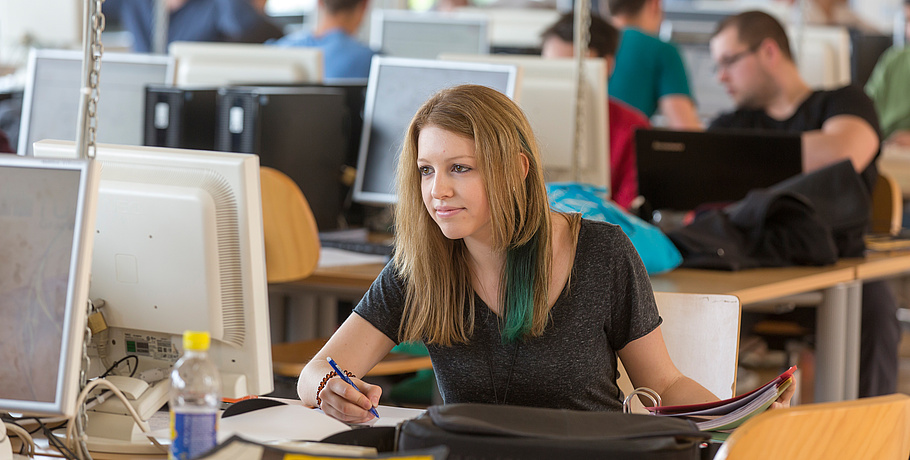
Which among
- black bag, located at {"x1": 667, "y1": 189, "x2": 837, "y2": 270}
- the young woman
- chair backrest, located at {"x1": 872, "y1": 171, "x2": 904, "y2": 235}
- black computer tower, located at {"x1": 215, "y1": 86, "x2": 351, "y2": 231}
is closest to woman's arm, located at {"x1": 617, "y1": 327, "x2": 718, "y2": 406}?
the young woman

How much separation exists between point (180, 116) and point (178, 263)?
1.62m

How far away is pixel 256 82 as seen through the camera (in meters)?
3.27

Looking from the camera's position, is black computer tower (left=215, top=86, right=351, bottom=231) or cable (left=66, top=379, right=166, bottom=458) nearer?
cable (left=66, top=379, right=166, bottom=458)

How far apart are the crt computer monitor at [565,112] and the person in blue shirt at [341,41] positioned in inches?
51.6

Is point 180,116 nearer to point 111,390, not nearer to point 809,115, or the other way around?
point 111,390

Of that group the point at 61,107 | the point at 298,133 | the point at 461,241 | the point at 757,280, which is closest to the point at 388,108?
the point at 298,133

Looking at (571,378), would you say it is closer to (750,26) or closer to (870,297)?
(870,297)

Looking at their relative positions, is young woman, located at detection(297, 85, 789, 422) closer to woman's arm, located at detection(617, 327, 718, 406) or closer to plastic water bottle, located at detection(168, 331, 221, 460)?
woman's arm, located at detection(617, 327, 718, 406)

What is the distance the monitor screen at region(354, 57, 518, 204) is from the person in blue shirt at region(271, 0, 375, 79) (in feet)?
4.07

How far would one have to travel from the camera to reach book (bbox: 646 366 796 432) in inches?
51.9

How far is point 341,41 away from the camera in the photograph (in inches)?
167

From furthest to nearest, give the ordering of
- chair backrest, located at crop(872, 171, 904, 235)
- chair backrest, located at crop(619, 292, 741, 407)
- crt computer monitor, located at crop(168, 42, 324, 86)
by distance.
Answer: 1. crt computer monitor, located at crop(168, 42, 324, 86)
2. chair backrest, located at crop(872, 171, 904, 235)
3. chair backrest, located at crop(619, 292, 741, 407)

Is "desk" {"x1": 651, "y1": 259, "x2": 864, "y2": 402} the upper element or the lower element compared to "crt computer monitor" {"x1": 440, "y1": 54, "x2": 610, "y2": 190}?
lower

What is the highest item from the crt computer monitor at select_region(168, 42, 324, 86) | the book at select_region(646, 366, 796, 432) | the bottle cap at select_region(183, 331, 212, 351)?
the crt computer monitor at select_region(168, 42, 324, 86)
